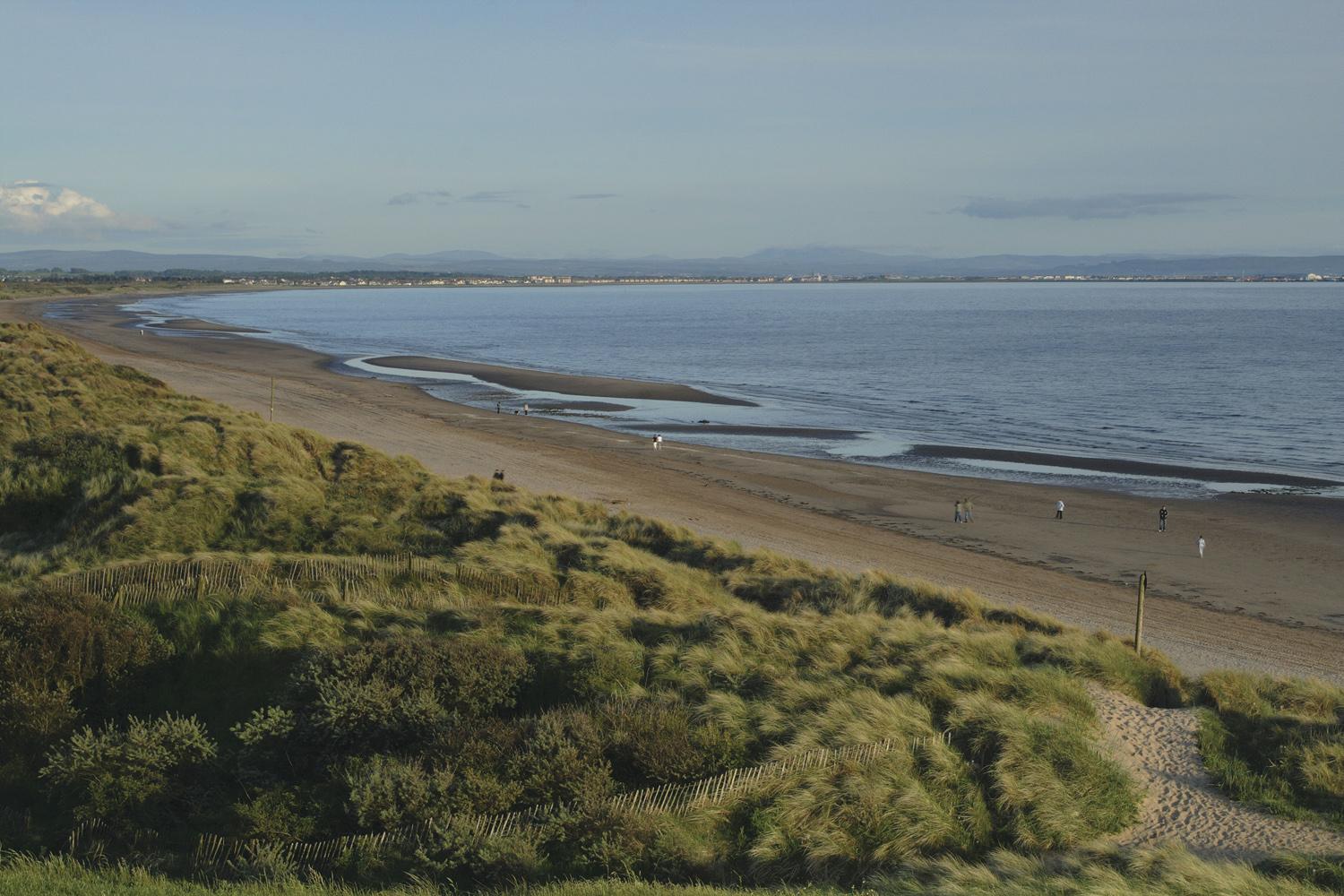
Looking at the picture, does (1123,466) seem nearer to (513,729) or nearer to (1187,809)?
(1187,809)

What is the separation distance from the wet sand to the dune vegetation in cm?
4437

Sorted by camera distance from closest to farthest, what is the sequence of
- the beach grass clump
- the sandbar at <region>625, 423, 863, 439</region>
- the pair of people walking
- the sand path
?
the sand path, the beach grass clump, the pair of people walking, the sandbar at <region>625, 423, 863, 439</region>

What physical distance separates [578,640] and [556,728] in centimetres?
289

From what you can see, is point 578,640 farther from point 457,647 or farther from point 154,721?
point 154,721

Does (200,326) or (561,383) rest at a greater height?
(200,326)

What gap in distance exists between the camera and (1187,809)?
9945 mm

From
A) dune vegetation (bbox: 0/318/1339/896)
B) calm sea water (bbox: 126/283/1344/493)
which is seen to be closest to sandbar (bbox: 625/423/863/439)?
calm sea water (bbox: 126/283/1344/493)

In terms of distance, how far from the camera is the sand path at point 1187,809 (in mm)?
9320

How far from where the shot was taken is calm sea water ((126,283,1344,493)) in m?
44.7

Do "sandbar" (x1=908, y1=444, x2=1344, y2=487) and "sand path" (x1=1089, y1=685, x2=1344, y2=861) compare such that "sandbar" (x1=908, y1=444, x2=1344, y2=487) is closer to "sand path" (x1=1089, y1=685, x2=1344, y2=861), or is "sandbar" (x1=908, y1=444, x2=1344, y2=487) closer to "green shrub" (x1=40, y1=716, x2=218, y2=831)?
"sand path" (x1=1089, y1=685, x2=1344, y2=861)

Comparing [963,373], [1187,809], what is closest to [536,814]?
[1187,809]

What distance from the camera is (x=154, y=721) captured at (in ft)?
33.7

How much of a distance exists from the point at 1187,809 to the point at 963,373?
219 ft

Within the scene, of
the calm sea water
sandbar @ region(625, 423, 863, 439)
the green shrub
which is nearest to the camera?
the green shrub
